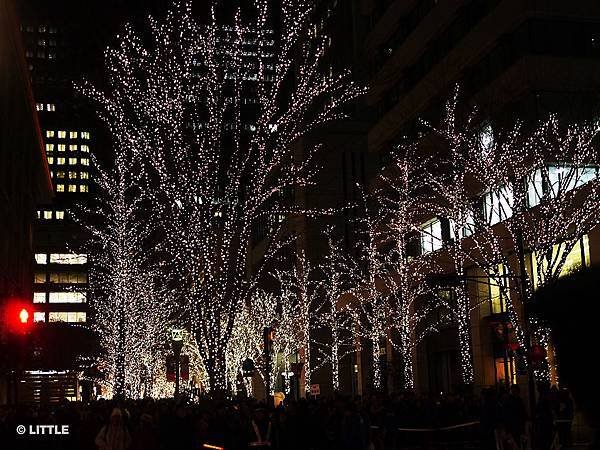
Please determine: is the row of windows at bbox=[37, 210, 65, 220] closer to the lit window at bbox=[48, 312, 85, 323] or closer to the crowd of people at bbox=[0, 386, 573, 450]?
the lit window at bbox=[48, 312, 85, 323]

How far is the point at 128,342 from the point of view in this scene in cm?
5344

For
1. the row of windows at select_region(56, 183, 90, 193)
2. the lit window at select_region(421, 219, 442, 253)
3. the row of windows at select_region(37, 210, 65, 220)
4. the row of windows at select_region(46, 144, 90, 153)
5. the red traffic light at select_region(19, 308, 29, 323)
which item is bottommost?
the red traffic light at select_region(19, 308, 29, 323)

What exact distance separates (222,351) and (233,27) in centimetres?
866

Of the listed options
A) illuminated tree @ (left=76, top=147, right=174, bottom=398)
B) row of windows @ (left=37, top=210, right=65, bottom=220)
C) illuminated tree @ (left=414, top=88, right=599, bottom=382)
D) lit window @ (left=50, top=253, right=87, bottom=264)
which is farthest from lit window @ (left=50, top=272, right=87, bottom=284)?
illuminated tree @ (left=414, top=88, right=599, bottom=382)

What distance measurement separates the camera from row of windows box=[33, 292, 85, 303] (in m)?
137

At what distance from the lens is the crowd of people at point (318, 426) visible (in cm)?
1498

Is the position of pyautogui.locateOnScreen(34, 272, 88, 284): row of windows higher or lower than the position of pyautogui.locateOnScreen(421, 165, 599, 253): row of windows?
higher

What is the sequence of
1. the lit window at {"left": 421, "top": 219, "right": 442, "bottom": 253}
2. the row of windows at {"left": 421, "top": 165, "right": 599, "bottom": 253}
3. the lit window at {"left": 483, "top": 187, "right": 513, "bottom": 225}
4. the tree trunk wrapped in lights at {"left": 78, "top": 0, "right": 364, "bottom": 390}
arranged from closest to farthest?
the tree trunk wrapped in lights at {"left": 78, "top": 0, "right": 364, "bottom": 390} → the row of windows at {"left": 421, "top": 165, "right": 599, "bottom": 253} → the lit window at {"left": 483, "top": 187, "right": 513, "bottom": 225} → the lit window at {"left": 421, "top": 219, "right": 442, "bottom": 253}

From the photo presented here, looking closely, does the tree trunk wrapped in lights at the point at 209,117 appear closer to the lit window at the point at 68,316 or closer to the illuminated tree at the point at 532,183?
the illuminated tree at the point at 532,183

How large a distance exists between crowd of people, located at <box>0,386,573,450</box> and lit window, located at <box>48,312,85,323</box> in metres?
117

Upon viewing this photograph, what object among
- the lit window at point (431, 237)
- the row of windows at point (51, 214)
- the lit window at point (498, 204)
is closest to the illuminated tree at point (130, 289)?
the lit window at point (431, 237)

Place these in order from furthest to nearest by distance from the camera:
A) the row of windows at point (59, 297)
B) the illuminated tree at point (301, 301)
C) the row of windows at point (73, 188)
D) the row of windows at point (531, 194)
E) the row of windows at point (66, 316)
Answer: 1. the row of windows at point (73, 188)
2. the row of windows at point (59, 297)
3. the row of windows at point (66, 316)
4. the illuminated tree at point (301, 301)
5. the row of windows at point (531, 194)

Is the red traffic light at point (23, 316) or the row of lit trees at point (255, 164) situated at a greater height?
the row of lit trees at point (255, 164)

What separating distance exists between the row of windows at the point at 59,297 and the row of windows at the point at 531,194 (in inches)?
4088
